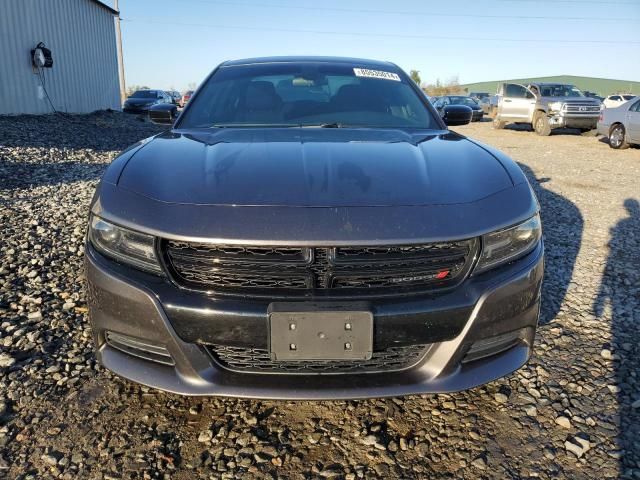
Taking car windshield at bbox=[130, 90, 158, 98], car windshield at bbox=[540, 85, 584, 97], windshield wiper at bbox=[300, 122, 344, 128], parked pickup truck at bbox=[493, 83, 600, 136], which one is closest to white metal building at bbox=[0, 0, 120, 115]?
car windshield at bbox=[130, 90, 158, 98]

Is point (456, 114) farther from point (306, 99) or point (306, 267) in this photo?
point (306, 267)

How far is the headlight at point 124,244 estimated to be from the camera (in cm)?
169

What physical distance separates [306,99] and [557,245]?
2828 mm

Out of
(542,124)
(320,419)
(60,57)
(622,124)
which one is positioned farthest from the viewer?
(542,124)

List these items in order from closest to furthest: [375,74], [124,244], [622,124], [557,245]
Result: [124,244], [375,74], [557,245], [622,124]

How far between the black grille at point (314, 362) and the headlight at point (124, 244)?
37 cm

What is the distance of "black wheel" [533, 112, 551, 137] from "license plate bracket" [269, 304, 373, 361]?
1687 centimetres

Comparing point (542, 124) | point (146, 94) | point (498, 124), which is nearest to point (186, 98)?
point (542, 124)

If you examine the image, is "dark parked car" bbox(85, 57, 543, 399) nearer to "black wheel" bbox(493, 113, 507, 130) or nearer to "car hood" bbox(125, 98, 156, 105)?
"black wheel" bbox(493, 113, 507, 130)

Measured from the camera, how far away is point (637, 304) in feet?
10.5

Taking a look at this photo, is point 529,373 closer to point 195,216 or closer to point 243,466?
point 243,466

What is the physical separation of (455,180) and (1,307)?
2.69m

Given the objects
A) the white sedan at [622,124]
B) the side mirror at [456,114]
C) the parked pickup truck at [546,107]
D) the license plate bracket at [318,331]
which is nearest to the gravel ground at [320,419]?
the license plate bracket at [318,331]

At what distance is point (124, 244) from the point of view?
1.74 meters
